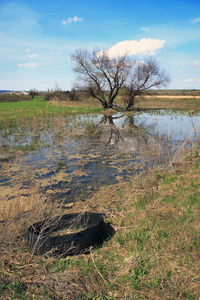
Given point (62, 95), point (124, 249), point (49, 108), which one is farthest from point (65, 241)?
point (49, 108)

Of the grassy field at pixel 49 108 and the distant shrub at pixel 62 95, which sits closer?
the distant shrub at pixel 62 95

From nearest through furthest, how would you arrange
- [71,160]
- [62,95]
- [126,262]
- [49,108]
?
[126,262], [71,160], [62,95], [49,108]

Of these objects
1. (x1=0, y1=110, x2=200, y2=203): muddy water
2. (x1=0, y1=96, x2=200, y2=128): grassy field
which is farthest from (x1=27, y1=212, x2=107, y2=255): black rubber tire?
(x1=0, y1=96, x2=200, y2=128): grassy field

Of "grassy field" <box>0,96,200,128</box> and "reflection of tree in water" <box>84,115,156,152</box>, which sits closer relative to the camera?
"reflection of tree in water" <box>84,115,156,152</box>

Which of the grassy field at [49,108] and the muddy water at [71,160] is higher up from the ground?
the grassy field at [49,108]

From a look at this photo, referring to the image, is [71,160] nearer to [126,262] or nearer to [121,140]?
[121,140]

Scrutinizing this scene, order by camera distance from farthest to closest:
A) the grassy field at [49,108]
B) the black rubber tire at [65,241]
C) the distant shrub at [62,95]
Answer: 1. the grassy field at [49,108]
2. the distant shrub at [62,95]
3. the black rubber tire at [65,241]

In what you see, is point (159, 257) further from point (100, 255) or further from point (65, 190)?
point (65, 190)

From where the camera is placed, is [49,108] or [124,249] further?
[49,108]

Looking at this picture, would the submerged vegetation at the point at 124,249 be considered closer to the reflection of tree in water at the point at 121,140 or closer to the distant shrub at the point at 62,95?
the reflection of tree in water at the point at 121,140

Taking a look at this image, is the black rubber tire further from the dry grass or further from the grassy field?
the grassy field

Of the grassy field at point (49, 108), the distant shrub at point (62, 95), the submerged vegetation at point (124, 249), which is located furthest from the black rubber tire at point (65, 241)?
the grassy field at point (49, 108)

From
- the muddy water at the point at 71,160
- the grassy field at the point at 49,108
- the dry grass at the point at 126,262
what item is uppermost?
the grassy field at the point at 49,108

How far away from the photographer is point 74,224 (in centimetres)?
395
